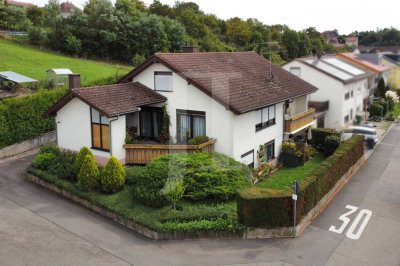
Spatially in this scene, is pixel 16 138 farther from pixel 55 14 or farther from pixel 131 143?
pixel 55 14

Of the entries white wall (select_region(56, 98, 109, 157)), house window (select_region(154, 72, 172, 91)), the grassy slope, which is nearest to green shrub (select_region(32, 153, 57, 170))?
white wall (select_region(56, 98, 109, 157))

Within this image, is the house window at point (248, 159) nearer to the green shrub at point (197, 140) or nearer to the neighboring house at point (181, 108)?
the neighboring house at point (181, 108)

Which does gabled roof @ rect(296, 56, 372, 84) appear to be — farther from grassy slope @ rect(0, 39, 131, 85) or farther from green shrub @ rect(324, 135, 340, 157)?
grassy slope @ rect(0, 39, 131, 85)

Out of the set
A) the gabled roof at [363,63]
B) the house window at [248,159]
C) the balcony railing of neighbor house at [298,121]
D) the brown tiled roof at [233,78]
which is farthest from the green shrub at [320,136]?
the gabled roof at [363,63]

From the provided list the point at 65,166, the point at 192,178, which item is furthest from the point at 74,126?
the point at 192,178

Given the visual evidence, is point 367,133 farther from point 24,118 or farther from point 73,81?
point 24,118
